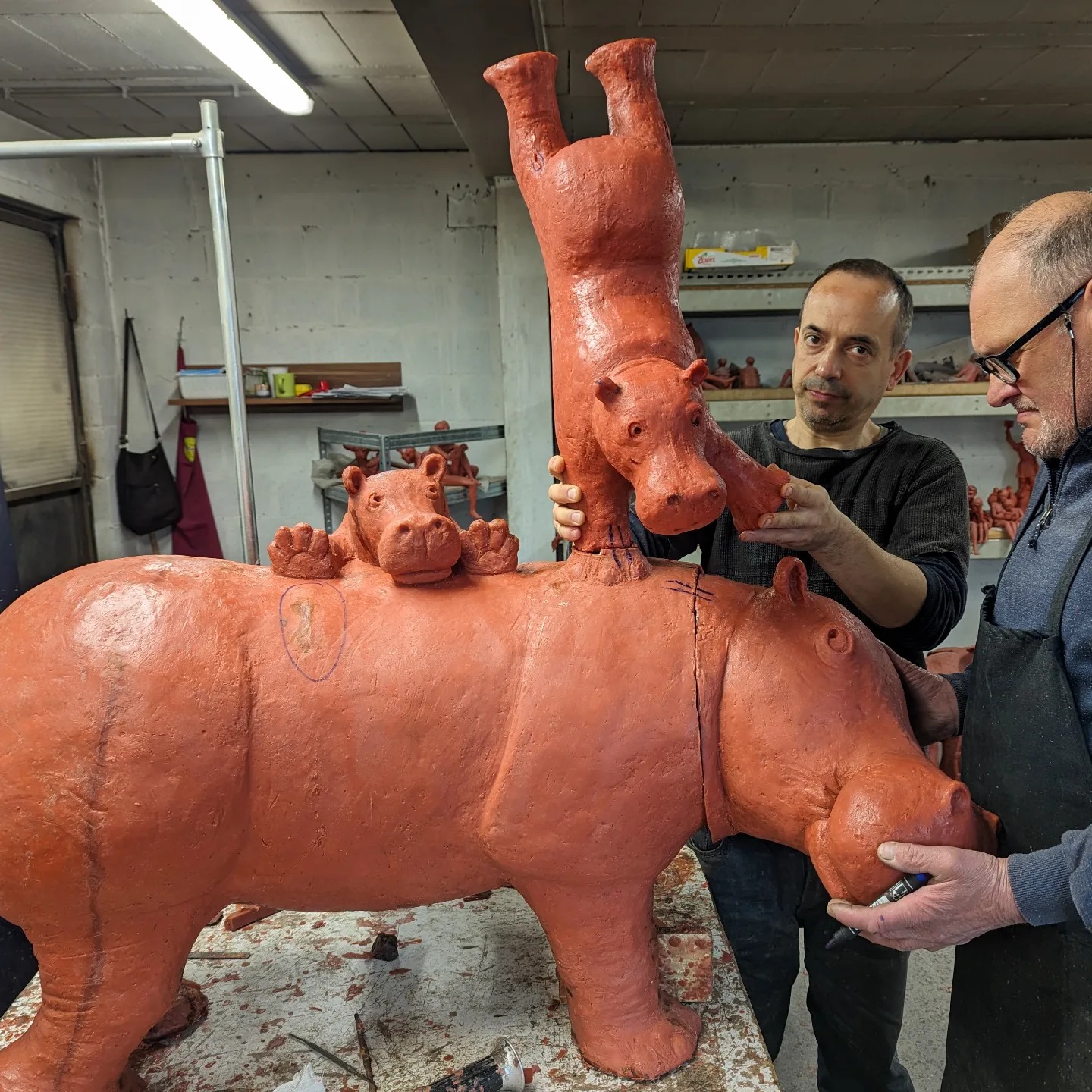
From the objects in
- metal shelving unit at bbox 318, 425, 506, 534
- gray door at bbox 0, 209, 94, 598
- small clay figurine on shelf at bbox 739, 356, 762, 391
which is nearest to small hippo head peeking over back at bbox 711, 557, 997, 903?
metal shelving unit at bbox 318, 425, 506, 534

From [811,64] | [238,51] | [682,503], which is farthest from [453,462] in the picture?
[682,503]

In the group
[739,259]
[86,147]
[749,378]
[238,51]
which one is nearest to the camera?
→ [86,147]

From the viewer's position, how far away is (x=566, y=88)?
3.84m

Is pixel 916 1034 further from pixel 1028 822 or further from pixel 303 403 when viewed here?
pixel 303 403

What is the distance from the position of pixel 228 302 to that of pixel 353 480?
591 mm

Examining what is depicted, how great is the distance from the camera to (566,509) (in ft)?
4.95

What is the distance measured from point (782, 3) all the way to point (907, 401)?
85.7 inches

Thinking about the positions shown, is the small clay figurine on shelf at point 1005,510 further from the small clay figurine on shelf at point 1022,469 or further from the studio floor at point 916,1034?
the studio floor at point 916,1034

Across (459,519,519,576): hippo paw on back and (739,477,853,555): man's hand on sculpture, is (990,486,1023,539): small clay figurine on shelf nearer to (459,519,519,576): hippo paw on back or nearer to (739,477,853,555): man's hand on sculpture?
(739,477,853,555): man's hand on sculpture

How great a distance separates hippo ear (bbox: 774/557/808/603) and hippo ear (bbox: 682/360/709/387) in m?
0.37

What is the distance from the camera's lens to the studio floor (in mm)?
2633

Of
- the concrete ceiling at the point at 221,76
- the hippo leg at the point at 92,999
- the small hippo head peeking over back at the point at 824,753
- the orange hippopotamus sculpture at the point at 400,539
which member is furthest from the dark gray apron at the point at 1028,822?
the concrete ceiling at the point at 221,76

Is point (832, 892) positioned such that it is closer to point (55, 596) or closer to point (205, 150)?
point (55, 596)

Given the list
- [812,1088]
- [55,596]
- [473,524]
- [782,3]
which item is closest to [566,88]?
[782,3]
